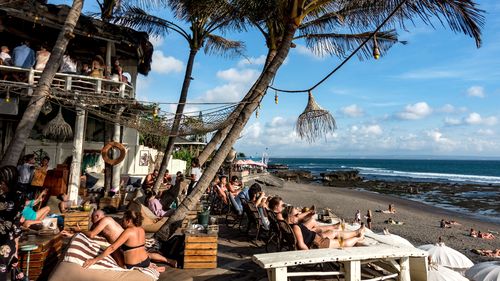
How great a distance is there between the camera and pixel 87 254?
12.7ft

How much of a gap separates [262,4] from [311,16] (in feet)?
5.35

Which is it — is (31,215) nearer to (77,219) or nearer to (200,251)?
(77,219)

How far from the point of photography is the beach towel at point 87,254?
376 cm

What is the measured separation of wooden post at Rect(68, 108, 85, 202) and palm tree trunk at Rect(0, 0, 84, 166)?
2.05 meters

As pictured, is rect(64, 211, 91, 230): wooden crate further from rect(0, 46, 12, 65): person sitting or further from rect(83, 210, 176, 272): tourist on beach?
rect(0, 46, 12, 65): person sitting

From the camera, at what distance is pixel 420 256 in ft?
14.3

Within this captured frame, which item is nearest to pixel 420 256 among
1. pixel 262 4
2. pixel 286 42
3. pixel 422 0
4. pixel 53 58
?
pixel 422 0

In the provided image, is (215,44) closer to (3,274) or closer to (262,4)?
(262,4)

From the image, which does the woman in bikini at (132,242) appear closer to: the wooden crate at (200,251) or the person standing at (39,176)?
the wooden crate at (200,251)

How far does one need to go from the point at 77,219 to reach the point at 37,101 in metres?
2.33

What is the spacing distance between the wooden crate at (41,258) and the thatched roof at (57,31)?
249 inches

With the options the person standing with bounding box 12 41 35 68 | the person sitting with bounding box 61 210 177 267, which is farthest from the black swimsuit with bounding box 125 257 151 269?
the person standing with bounding box 12 41 35 68

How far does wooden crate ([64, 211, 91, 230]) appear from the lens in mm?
6082


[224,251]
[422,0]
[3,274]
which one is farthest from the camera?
[224,251]
